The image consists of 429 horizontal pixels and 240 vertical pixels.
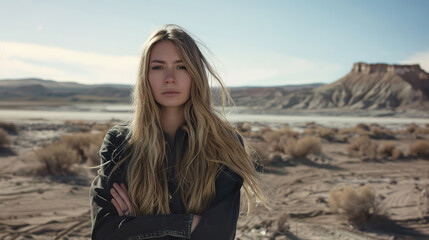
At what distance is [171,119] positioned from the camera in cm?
204

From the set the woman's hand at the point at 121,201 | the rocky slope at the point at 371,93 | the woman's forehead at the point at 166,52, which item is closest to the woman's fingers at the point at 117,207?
the woman's hand at the point at 121,201

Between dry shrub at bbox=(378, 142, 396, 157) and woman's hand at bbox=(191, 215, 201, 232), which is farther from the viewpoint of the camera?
dry shrub at bbox=(378, 142, 396, 157)

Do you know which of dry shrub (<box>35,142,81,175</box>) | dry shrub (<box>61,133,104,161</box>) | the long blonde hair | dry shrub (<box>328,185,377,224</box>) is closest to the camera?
the long blonde hair

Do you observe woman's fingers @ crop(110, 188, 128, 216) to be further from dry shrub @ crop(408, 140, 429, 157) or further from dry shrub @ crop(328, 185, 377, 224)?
dry shrub @ crop(408, 140, 429, 157)

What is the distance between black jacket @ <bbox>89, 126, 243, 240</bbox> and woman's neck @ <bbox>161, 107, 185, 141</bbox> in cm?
8

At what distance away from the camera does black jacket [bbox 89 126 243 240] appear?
68.6 inches

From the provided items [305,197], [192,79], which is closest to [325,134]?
[305,197]

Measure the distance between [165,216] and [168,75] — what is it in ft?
2.52

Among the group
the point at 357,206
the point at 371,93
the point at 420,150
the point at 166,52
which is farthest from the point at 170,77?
the point at 371,93

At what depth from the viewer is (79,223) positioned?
532 centimetres

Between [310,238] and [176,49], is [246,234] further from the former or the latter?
[176,49]

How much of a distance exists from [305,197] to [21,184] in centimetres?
627

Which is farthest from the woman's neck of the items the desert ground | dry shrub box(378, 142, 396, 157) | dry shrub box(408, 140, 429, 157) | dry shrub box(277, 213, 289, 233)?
dry shrub box(408, 140, 429, 157)

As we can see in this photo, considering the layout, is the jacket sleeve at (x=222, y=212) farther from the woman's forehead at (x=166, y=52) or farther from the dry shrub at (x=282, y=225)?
the dry shrub at (x=282, y=225)
